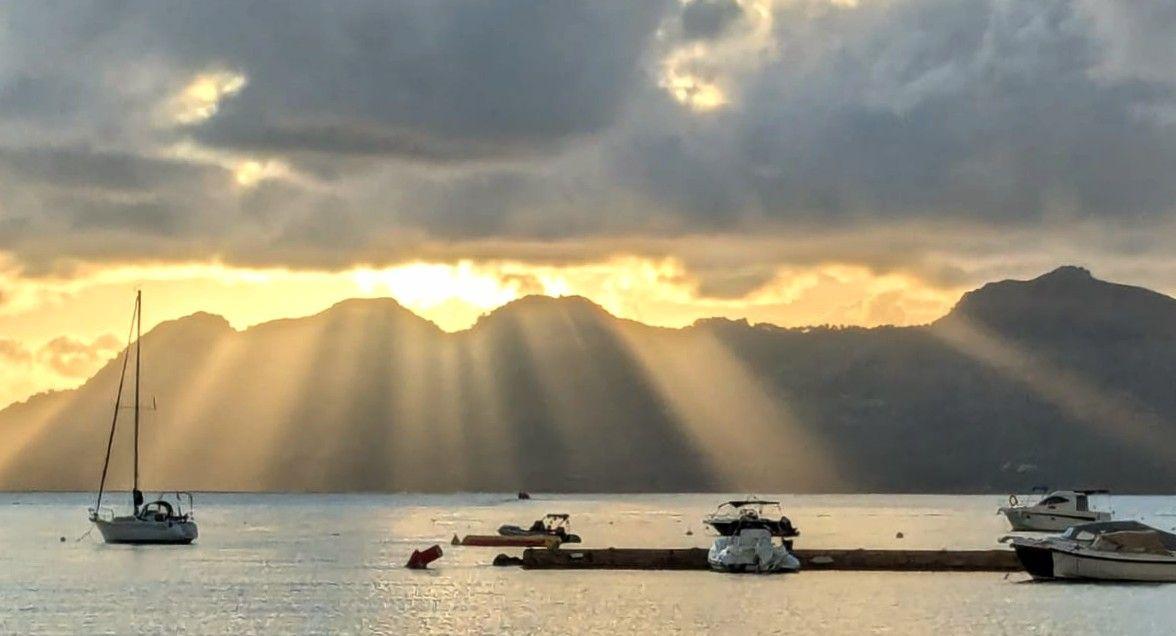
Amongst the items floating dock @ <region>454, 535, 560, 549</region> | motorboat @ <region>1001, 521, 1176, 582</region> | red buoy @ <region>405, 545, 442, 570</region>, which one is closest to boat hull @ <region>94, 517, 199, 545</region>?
floating dock @ <region>454, 535, 560, 549</region>

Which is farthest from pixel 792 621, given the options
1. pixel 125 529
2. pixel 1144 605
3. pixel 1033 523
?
pixel 1033 523

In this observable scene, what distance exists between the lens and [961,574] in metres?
108

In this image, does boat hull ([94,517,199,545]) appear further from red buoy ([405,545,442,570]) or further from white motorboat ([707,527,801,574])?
white motorboat ([707,527,801,574])

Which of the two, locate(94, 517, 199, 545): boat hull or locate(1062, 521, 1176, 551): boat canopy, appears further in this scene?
locate(94, 517, 199, 545): boat hull

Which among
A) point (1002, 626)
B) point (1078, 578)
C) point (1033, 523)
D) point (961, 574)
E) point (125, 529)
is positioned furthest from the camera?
point (1033, 523)

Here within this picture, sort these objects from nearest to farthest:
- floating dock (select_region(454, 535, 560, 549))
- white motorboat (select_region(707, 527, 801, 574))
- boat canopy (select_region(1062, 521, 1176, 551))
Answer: boat canopy (select_region(1062, 521, 1176, 551)) → white motorboat (select_region(707, 527, 801, 574)) → floating dock (select_region(454, 535, 560, 549))

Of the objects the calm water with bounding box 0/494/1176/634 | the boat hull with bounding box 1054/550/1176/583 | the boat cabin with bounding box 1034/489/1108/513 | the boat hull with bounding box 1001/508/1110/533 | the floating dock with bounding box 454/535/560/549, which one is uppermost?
the boat cabin with bounding box 1034/489/1108/513

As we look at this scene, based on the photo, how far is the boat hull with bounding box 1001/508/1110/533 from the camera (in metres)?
168

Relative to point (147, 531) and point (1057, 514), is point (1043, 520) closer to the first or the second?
point (1057, 514)

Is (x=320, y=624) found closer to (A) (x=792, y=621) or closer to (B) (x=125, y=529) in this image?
(A) (x=792, y=621)

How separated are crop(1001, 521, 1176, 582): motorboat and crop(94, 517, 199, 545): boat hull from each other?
76.0m

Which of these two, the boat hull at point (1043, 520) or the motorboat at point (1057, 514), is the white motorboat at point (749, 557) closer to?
the motorboat at point (1057, 514)

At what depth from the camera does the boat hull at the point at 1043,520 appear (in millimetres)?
168125

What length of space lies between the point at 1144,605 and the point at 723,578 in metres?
25.3
